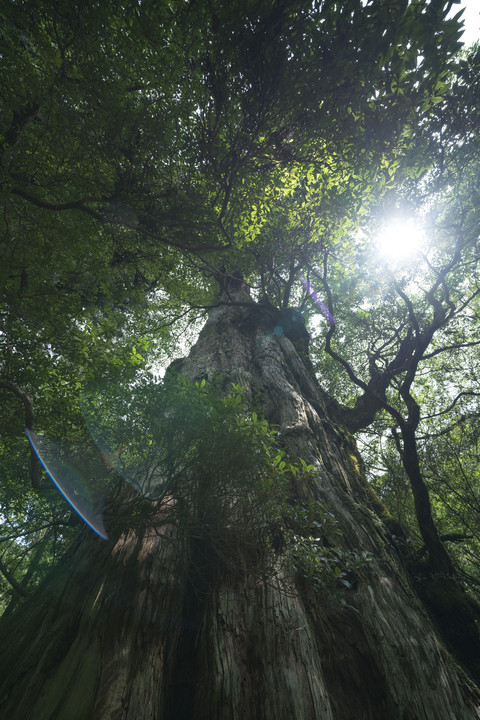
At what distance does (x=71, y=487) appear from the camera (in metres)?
4.01

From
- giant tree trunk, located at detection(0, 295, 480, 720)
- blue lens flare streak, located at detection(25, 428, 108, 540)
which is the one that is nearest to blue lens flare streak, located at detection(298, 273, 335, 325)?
giant tree trunk, located at detection(0, 295, 480, 720)

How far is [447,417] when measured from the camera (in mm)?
10414

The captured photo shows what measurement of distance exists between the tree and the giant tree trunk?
0.6 inches

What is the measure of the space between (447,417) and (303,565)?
10348mm

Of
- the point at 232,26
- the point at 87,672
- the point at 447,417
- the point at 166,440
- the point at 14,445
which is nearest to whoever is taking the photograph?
the point at 87,672

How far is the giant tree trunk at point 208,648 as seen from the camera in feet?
7.09

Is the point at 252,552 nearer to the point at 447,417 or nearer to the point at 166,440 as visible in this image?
the point at 166,440

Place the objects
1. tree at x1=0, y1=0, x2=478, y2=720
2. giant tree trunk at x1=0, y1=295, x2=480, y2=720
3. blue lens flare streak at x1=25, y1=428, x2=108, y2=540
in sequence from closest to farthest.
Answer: giant tree trunk at x1=0, y1=295, x2=480, y2=720 < tree at x1=0, y1=0, x2=478, y2=720 < blue lens flare streak at x1=25, y1=428, x2=108, y2=540

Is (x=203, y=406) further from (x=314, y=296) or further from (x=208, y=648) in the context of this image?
(x=314, y=296)

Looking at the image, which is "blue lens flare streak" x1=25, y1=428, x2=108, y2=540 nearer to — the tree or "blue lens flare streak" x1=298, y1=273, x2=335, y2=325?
the tree

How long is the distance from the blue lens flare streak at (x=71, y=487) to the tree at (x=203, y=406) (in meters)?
0.21

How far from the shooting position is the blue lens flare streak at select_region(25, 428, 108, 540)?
3143mm

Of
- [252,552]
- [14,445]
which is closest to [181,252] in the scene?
[14,445]

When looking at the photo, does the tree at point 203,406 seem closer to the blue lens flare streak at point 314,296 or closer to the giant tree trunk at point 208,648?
the giant tree trunk at point 208,648
